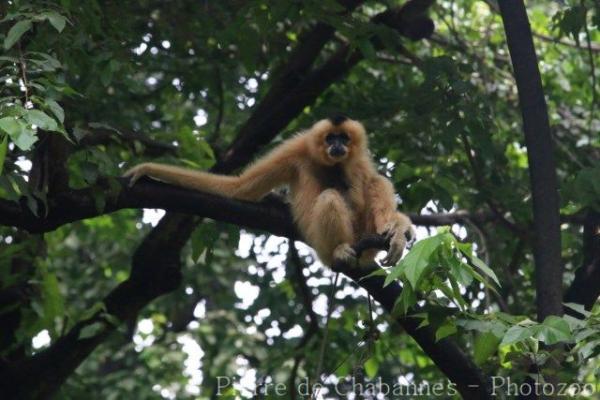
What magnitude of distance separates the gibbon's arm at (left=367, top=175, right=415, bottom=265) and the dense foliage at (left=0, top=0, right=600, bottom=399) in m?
0.13

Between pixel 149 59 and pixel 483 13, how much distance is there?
4.40m

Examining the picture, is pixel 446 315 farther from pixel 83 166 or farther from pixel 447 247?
pixel 83 166

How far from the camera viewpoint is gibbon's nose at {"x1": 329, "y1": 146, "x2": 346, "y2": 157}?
7387 millimetres

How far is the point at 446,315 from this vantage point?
499 cm

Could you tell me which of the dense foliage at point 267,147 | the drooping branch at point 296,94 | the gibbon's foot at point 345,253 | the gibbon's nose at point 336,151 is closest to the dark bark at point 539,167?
the dense foliage at point 267,147

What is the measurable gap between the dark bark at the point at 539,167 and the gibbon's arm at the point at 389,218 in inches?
52.3

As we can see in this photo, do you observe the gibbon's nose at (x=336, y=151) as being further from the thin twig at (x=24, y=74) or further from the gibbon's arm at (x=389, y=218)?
the thin twig at (x=24, y=74)

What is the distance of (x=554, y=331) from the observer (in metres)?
4.30

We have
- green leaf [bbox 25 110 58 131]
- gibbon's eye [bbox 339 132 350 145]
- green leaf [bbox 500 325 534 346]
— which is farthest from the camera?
gibbon's eye [bbox 339 132 350 145]

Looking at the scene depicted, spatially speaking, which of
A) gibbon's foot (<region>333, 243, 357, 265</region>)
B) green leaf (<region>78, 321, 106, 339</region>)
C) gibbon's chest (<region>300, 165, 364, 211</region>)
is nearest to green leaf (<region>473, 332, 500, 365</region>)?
gibbon's foot (<region>333, 243, 357, 265</region>)

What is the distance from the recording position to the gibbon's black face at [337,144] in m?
7.39

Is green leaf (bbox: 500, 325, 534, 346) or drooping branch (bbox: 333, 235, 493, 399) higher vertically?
drooping branch (bbox: 333, 235, 493, 399)

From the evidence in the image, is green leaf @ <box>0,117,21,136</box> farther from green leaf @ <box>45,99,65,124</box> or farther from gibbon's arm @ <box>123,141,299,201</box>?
gibbon's arm @ <box>123,141,299,201</box>

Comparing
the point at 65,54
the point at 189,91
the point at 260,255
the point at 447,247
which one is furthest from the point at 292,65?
the point at 447,247
